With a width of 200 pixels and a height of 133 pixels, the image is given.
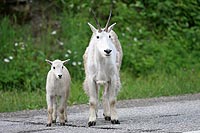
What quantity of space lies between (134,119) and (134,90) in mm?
4600

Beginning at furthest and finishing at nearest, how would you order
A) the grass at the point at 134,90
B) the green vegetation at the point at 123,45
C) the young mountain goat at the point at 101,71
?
the green vegetation at the point at 123,45 → the grass at the point at 134,90 → the young mountain goat at the point at 101,71

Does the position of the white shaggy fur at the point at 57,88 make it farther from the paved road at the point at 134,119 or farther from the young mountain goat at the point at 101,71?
the young mountain goat at the point at 101,71

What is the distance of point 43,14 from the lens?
19.9 meters

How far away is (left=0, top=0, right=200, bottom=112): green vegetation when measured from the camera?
16.0 metres

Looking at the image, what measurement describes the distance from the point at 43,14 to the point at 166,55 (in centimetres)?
372

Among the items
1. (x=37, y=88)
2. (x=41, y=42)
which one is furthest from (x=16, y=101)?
(x=41, y=42)

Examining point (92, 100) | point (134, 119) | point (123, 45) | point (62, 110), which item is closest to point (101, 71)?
point (92, 100)

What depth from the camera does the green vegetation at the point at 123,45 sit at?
16.0 metres

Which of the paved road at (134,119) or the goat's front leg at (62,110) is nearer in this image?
the paved road at (134,119)

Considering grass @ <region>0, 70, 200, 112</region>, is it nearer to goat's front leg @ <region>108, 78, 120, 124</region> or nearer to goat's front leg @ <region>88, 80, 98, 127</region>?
goat's front leg @ <region>88, 80, 98, 127</region>

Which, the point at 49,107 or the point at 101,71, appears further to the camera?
the point at 49,107

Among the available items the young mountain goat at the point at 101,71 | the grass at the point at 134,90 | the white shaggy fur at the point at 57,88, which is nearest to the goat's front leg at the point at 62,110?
the white shaggy fur at the point at 57,88

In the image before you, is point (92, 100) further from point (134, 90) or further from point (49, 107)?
point (134, 90)

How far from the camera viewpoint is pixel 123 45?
1894 cm
